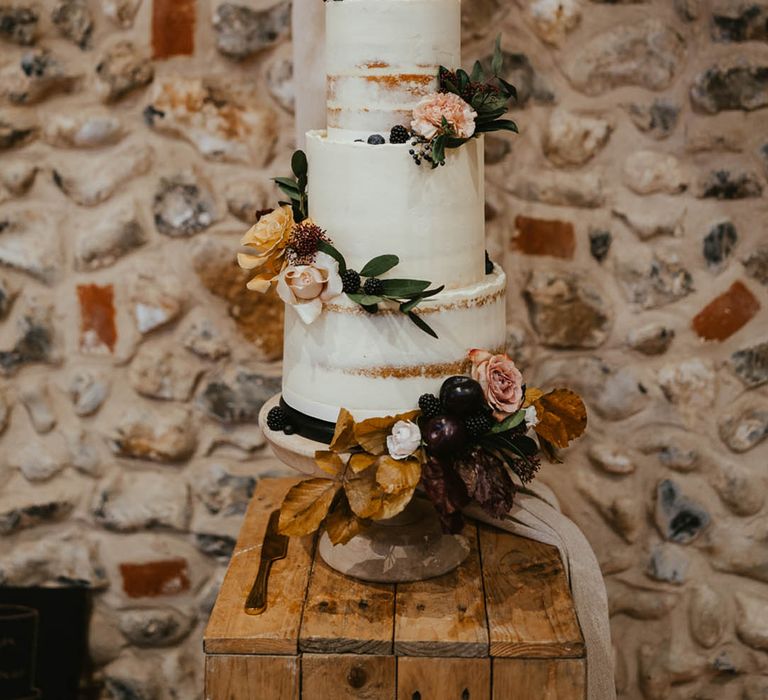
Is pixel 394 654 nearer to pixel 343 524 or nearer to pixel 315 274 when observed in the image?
pixel 343 524

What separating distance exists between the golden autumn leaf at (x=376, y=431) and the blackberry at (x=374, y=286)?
0.53 feet

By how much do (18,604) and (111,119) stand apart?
37.7 inches

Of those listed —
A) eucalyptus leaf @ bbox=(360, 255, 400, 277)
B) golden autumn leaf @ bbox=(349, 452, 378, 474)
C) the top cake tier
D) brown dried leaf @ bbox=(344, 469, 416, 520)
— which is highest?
the top cake tier

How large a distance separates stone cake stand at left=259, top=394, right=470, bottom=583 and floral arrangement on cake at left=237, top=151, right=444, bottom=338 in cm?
21

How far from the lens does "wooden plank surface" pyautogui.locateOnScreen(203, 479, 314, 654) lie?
1275 millimetres

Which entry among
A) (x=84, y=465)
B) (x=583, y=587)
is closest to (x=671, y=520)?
(x=583, y=587)

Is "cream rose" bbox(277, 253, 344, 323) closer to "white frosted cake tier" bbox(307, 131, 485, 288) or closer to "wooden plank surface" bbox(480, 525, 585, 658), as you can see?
"white frosted cake tier" bbox(307, 131, 485, 288)

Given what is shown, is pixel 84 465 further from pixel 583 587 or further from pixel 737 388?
pixel 737 388

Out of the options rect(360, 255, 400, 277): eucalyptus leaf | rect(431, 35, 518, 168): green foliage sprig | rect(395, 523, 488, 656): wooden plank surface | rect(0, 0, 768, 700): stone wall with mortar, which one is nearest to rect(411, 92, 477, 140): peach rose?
rect(431, 35, 518, 168): green foliage sprig

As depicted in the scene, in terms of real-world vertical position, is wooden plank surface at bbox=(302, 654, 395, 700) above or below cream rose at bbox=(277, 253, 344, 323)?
below

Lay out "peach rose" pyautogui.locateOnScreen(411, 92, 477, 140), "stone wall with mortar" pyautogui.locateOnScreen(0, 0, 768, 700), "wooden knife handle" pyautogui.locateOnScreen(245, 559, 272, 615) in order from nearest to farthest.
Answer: "peach rose" pyautogui.locateOnScreen(411, 92, 477, 140) → "wooden knife handle" pyautogui.locateOnScreen(245, 559, 272, 615) → "stone wall with mortar" pyautogui.locateOnScreen(0, 0, 768, 700)

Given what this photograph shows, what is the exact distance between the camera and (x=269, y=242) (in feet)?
4.33

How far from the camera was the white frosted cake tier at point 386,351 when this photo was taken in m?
1.28

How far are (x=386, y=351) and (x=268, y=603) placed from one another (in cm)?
39
